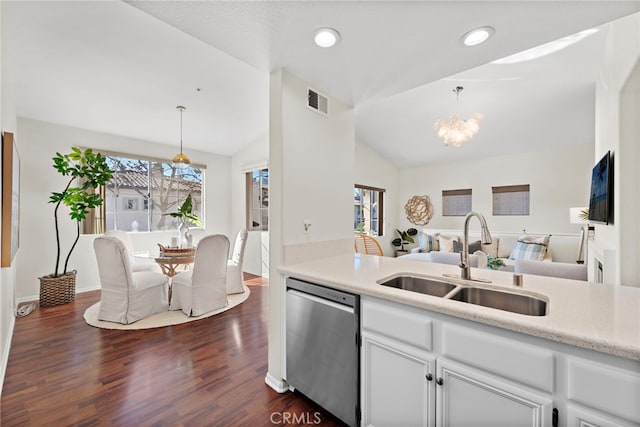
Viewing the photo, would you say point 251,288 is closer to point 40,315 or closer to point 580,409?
point 40,315

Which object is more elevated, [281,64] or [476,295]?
[281,64]

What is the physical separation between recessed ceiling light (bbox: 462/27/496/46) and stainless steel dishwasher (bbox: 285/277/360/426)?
158 centimetres

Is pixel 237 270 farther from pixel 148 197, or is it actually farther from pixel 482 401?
pixel 482 401

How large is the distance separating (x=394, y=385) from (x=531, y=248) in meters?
4.72

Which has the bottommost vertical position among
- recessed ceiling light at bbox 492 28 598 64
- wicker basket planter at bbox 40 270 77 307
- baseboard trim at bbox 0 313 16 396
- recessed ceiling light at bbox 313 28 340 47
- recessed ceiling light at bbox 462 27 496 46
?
baseboard trim at bbox 0 313 16 396

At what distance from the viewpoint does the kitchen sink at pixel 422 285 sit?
160cm

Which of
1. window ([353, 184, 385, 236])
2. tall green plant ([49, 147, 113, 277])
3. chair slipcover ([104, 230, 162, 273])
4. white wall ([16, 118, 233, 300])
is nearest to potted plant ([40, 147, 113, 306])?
tall green plant ([49, 147, 113, 277])

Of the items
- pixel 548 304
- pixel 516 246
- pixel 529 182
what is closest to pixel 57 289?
pixel 548 304

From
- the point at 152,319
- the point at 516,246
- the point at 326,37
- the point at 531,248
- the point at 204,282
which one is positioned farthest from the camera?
the point at 516,246

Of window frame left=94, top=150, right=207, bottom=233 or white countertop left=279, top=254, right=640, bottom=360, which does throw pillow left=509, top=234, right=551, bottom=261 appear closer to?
white countertop left=279, top=254, right=640, bottom=360

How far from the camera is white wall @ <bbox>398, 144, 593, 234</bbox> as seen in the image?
4840 mm

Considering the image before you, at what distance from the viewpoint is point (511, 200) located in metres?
5.51

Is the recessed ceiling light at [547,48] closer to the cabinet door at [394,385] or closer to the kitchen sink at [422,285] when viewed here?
the kitchen sink at [422,285]

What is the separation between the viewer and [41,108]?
3457 millimetres
